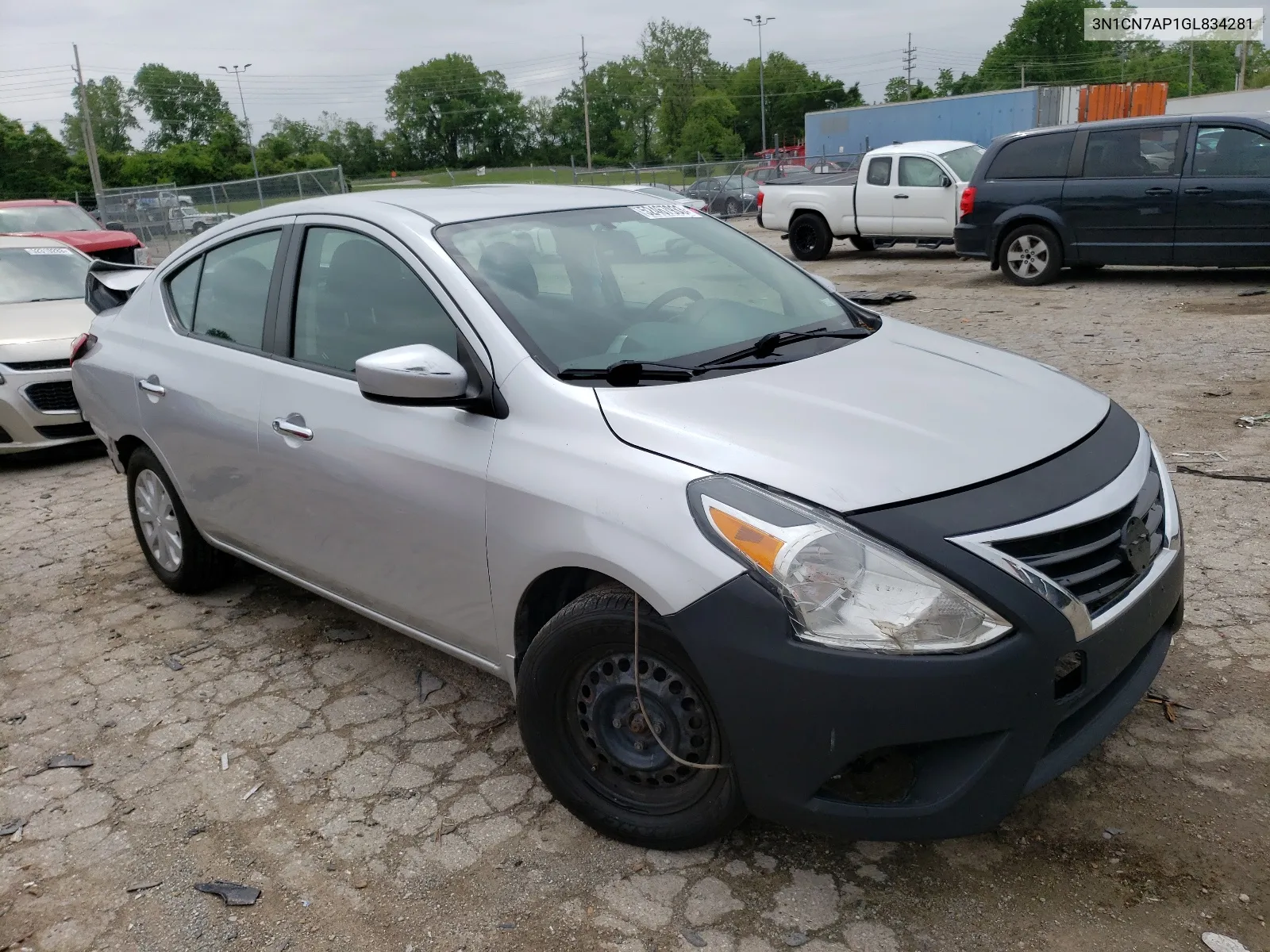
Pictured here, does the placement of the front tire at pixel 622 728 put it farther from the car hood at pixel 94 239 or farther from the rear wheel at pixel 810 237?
the rear wheel at pixel 810 237

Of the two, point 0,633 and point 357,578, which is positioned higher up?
point 357,578

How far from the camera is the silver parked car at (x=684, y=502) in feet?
7.30

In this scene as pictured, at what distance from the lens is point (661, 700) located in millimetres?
2545

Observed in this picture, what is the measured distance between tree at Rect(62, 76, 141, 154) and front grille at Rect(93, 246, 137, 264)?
10945 cm

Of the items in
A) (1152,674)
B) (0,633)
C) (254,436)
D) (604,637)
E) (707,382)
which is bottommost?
(0,633)

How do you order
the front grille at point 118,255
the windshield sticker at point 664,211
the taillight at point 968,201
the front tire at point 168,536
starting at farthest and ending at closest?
the front grille at point 118,255, the taillight at point 968,201, the front tire at point 168,536, the windshield sticker at point 664,211

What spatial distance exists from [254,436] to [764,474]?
2090 millimetres

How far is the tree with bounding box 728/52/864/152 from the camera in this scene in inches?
4451

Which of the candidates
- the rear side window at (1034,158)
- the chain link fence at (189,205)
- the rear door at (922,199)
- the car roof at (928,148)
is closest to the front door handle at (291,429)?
the rear side window at (1034,158)

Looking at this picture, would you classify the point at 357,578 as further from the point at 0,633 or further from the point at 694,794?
the point at 0,633

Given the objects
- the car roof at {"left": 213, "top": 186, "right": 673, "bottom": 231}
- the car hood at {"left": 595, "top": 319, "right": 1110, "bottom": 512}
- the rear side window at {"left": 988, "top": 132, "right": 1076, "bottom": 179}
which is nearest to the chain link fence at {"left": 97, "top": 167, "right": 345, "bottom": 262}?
the rear side window at {"left": 988, "top": 132, "right": 1076, "bottom": 179}

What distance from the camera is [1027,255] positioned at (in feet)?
40.6

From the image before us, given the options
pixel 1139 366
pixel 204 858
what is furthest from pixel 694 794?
pixel 1139 366

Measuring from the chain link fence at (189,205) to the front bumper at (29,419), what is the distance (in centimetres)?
2021
